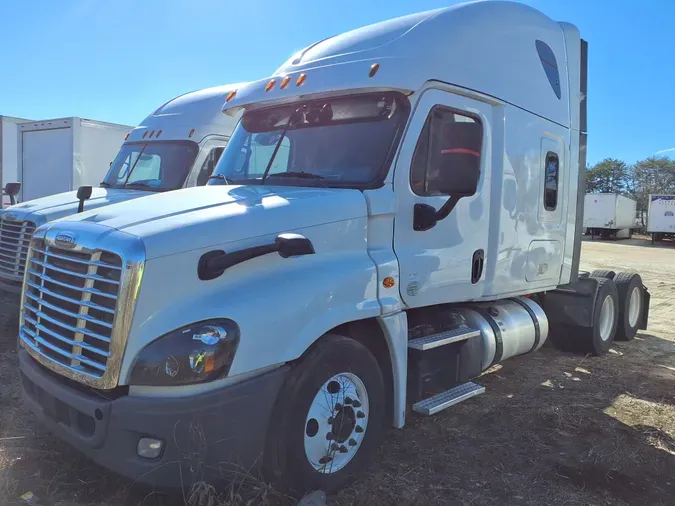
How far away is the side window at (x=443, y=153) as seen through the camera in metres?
3.77

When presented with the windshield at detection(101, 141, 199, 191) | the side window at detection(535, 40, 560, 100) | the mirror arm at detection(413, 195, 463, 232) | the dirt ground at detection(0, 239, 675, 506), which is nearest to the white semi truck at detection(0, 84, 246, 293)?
the windshield at detection(101, 141, 199, 191)

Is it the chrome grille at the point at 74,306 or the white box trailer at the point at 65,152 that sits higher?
the white box trailer at the point at 65,152

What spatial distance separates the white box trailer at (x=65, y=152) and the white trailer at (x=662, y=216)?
110 feet

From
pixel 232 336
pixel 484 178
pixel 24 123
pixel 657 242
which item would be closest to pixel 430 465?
pixel 232 336

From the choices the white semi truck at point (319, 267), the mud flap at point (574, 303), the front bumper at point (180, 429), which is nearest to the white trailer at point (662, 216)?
the mud flap at point (574, 303)

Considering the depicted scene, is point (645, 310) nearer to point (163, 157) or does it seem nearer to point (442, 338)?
point (442, 338)

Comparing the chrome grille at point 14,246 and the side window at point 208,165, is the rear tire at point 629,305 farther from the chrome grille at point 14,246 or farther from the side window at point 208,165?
the chrome grille at point 14,246

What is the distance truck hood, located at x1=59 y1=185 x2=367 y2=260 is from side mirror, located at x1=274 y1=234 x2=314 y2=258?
137mm

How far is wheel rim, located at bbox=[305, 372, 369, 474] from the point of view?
133 inches

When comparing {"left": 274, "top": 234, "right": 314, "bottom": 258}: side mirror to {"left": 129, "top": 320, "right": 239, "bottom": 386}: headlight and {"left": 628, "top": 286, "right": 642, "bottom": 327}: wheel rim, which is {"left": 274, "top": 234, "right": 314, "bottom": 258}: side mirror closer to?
{"left": 129, "top": 320, "right": 239, "bottom": 386}: headlight

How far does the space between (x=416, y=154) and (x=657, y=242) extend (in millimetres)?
38184

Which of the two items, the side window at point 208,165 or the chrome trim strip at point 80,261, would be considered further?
the side window at point 208,165

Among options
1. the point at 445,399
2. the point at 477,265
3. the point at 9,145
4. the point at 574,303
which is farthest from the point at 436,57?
the point at 9,145

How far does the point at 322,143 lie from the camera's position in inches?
166
